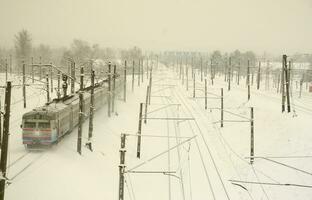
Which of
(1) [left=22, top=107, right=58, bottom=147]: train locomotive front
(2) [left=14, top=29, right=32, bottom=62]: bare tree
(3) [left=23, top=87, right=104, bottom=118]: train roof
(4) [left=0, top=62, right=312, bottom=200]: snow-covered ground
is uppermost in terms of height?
(2) [left=14, top=29, right=32, bottom=62]: bare tree

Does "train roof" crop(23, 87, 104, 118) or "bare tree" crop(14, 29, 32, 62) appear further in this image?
"bare tree" crop(14, 29, 32, 62)

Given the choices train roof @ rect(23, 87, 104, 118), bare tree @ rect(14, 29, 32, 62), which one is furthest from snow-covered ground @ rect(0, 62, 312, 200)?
bare tree @ rect(14, 29, 32, 62)

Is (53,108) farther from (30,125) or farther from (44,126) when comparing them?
→ (30,125)

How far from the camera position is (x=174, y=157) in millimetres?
32219

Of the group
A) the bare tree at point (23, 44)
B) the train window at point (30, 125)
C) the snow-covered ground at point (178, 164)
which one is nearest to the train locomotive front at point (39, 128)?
the train window at point (30, 125)

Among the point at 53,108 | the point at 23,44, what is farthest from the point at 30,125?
the point at 23,44

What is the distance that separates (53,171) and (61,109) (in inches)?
289

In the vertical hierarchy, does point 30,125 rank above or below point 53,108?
below

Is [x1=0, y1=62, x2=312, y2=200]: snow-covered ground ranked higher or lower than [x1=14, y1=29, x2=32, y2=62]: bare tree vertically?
lower

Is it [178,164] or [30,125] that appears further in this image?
[178,164]

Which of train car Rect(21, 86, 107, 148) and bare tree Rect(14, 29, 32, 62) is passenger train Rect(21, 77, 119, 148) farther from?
bare tree Rect(14, 29, 32, 62)

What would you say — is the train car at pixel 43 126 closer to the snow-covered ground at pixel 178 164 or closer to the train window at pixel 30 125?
the train window at pixel 30 125

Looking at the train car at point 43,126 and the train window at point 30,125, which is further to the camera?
the train window at point 30,125

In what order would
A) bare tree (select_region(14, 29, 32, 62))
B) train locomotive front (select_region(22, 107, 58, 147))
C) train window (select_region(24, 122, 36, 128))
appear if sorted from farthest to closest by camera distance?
1. bare tree (select_region(14, 29, 32, 62))
2. train window (select_region(24, 122, 36, 128))
3. train locomotive front (select_region(22, 107, 58, 147))
